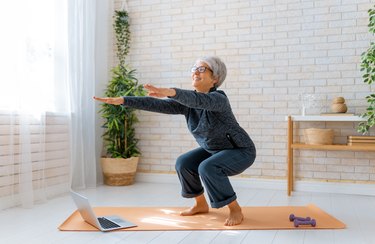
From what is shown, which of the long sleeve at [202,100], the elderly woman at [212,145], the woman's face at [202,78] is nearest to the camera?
the long sleeve at [202,100]

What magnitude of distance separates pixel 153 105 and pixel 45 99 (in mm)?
1354

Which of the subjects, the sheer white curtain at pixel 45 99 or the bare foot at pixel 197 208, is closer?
the bare foot at pixel 197 208

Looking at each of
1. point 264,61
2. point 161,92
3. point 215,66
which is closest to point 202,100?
point 161,92

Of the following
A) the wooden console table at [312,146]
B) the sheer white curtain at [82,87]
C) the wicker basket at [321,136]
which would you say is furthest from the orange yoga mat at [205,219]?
the sheer white curtain at [82,87]

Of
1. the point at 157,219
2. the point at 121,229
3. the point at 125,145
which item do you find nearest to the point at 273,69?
the point at 125,145

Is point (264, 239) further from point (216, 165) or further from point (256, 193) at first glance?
point (256, 193)

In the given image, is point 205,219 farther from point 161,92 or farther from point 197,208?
point 161,92

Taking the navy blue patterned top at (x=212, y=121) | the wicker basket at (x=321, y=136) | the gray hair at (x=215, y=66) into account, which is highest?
the gray hair at (x=215, y=66)

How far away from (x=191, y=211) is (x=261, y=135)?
155 cm

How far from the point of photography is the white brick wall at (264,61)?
3609mm

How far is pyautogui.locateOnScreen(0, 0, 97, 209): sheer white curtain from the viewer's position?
113 inches

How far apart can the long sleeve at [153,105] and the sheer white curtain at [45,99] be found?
120cm

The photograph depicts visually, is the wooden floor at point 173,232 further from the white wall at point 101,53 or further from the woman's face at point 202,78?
the woman's face at point 202,78

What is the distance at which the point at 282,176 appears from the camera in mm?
3799
